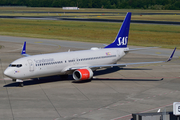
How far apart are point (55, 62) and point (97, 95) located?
8.10 m

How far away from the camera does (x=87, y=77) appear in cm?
3962

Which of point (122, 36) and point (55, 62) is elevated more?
point (122, 36)

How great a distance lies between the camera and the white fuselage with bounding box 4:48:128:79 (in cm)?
3653

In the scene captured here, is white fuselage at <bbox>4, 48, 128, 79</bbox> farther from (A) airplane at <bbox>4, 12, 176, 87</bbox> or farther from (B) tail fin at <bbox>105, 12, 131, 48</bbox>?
(B) tail fin at <bbox>105, 12, 131, 48</bbox>

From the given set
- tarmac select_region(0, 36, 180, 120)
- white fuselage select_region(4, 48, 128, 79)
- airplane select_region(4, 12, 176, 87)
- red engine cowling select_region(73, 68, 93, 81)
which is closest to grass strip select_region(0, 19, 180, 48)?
tarmac select_region(0, 36, 180, 120)

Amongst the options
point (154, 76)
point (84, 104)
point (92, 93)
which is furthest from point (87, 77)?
point (154, 76)

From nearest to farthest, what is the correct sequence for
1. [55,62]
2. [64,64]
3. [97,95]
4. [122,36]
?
[97,95]
[55,62]
[64,64]
[122,36]

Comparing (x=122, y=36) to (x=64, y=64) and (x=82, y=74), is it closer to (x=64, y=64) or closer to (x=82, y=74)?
(x=82, y=74)

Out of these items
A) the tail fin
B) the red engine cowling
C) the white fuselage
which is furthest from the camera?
the tail fin

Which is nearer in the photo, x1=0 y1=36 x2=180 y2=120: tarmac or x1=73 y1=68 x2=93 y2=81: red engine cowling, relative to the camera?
x1=0 y1=36 x2=180 y2=120: tarmac

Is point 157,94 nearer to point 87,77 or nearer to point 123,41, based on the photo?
point 87,77

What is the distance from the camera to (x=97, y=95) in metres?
34.5

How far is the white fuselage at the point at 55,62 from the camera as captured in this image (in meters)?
36.5

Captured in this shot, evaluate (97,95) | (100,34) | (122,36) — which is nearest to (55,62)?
(97,95)
